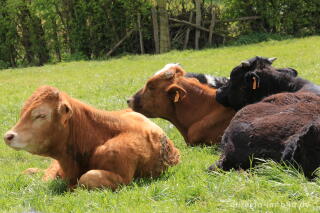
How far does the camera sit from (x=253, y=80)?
8445 mm

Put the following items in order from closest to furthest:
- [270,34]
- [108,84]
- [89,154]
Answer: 1. [89,154]
2. [108,84]
3. [270,34]

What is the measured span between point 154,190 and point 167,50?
25.6 m

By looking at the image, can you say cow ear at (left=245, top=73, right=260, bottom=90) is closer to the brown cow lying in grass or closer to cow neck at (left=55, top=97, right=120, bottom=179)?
the brown cow lying in grass

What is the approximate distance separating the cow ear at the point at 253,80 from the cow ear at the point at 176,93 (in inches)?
46.1

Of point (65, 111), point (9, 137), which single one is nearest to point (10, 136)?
point (9, 137)

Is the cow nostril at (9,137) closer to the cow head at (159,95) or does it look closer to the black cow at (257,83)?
the cow head at (159,95)

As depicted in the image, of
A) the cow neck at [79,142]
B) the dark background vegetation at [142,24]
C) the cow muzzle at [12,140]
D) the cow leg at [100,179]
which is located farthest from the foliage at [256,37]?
the cow muzzle at [12,140]

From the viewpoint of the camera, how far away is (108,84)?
18.6 meters

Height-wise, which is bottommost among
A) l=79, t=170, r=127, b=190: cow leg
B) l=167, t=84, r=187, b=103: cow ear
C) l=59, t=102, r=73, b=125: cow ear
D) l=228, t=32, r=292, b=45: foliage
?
l=228, t=32, r=292, b=45: foliage

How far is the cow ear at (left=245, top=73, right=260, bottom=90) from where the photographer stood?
8.34m

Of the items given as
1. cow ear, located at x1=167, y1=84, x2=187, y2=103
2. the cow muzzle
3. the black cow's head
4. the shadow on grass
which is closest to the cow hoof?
the shadow on grass

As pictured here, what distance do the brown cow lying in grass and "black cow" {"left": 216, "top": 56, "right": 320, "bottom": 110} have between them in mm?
2140

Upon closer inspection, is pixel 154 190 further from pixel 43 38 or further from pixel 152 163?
pixel 43 38

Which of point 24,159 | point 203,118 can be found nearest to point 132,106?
point 203,118
